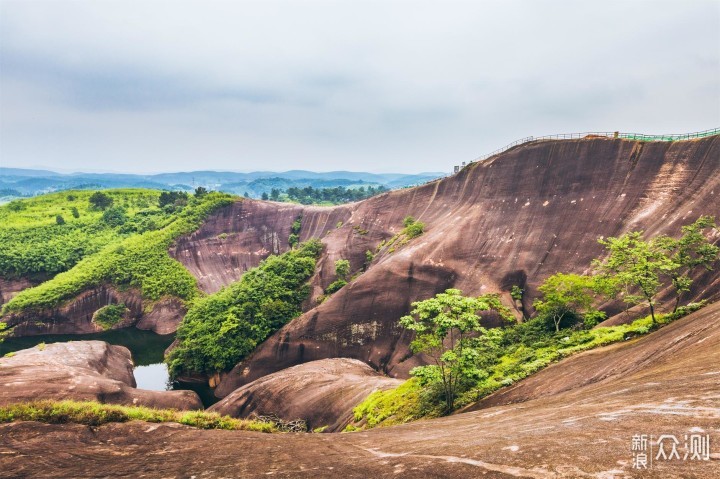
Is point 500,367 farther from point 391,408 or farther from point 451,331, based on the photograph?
point 391,408

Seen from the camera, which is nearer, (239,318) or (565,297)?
(565,297)

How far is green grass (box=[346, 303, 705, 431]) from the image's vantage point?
1852 cm

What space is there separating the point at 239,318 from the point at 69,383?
64.0 feet

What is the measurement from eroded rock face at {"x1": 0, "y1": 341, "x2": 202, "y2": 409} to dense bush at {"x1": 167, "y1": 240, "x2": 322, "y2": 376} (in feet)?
21.8

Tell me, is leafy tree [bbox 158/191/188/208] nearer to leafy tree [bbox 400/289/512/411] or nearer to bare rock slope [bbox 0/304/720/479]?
leafy tree [bbox 400/289/512/411]

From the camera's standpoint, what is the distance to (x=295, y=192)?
576 feet

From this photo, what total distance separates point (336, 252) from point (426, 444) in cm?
4715

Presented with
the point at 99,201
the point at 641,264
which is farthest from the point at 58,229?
the point at 641,264

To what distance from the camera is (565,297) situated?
1056 inches

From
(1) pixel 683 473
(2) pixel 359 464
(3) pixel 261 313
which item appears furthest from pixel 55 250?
(1) pixel 683 473

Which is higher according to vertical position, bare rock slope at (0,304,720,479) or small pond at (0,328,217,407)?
bare rock slope at (0,304,720,479)

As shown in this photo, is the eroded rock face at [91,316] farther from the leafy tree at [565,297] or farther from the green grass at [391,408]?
the leafy tree at [565,297]

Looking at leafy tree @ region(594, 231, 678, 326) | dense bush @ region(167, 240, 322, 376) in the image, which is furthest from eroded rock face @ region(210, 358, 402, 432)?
leafy tree @ region(594, 231, 678, 326)

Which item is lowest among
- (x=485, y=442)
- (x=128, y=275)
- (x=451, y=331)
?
(x=128, y=275)
